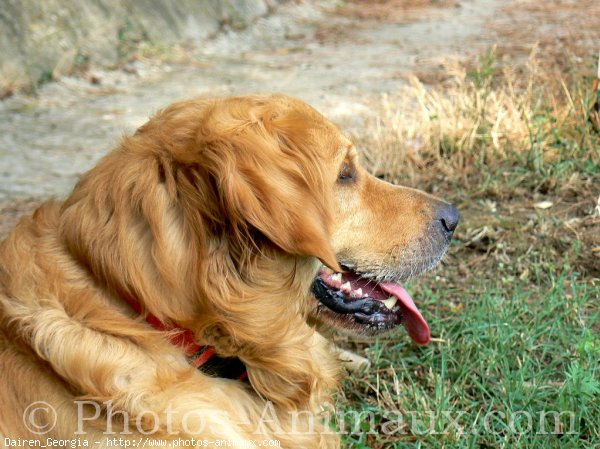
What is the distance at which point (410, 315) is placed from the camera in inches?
126

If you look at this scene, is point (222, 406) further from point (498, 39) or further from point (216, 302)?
point (498, 39)

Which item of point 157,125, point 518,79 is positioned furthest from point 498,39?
point 157,125

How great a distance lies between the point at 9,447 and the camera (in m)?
2.33

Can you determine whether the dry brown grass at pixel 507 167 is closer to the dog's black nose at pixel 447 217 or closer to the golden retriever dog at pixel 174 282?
the dog's black nose at pixel 447 217

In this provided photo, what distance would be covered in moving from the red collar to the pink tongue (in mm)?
681

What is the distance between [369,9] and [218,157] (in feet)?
35.4

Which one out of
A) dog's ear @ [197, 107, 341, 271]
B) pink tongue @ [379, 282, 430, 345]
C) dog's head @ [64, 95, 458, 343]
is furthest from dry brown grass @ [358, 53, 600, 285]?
dog's ear @ [197, 107, 341, 271]

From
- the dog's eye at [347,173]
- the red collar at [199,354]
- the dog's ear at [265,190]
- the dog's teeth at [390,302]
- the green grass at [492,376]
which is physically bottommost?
the green grass at [492,376]

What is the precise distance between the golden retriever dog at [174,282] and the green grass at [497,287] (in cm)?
88

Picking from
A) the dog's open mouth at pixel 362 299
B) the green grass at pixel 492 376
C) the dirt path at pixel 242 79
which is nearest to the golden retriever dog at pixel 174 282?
the dog's open mouth at pixel 362 299

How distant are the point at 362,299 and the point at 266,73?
6293mm

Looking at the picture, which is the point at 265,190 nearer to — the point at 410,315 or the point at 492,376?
the point at 410,315

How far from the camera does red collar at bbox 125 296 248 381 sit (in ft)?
7.97

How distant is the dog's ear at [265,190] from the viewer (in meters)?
2.25
